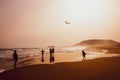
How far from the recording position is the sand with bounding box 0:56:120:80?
2873 millimetres

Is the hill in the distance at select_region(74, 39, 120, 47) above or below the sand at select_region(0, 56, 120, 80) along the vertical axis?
above

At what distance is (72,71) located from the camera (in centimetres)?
301

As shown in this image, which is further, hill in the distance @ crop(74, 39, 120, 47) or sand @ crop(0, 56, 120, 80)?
hill in the distance @ crop(74, 39, 120, 47)

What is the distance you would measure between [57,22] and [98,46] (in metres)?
0.85

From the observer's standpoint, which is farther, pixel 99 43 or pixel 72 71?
pixel 99 43

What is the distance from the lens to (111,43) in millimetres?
3385

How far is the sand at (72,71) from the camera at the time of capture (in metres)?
2.87

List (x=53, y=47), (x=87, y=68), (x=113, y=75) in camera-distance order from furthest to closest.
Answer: (x=53, y=47) → (x=87, y=68) → (x=113, y=75)

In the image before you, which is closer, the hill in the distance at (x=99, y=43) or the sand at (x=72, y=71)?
the sand at (x=72, y=71)

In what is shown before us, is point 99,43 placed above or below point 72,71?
above

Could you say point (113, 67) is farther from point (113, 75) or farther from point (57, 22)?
point (57, 22)

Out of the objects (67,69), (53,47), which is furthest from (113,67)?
(53,47)

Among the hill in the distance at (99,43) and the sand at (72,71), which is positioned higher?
the hill in the distance at (99,43)

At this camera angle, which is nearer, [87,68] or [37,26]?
[87,68]
